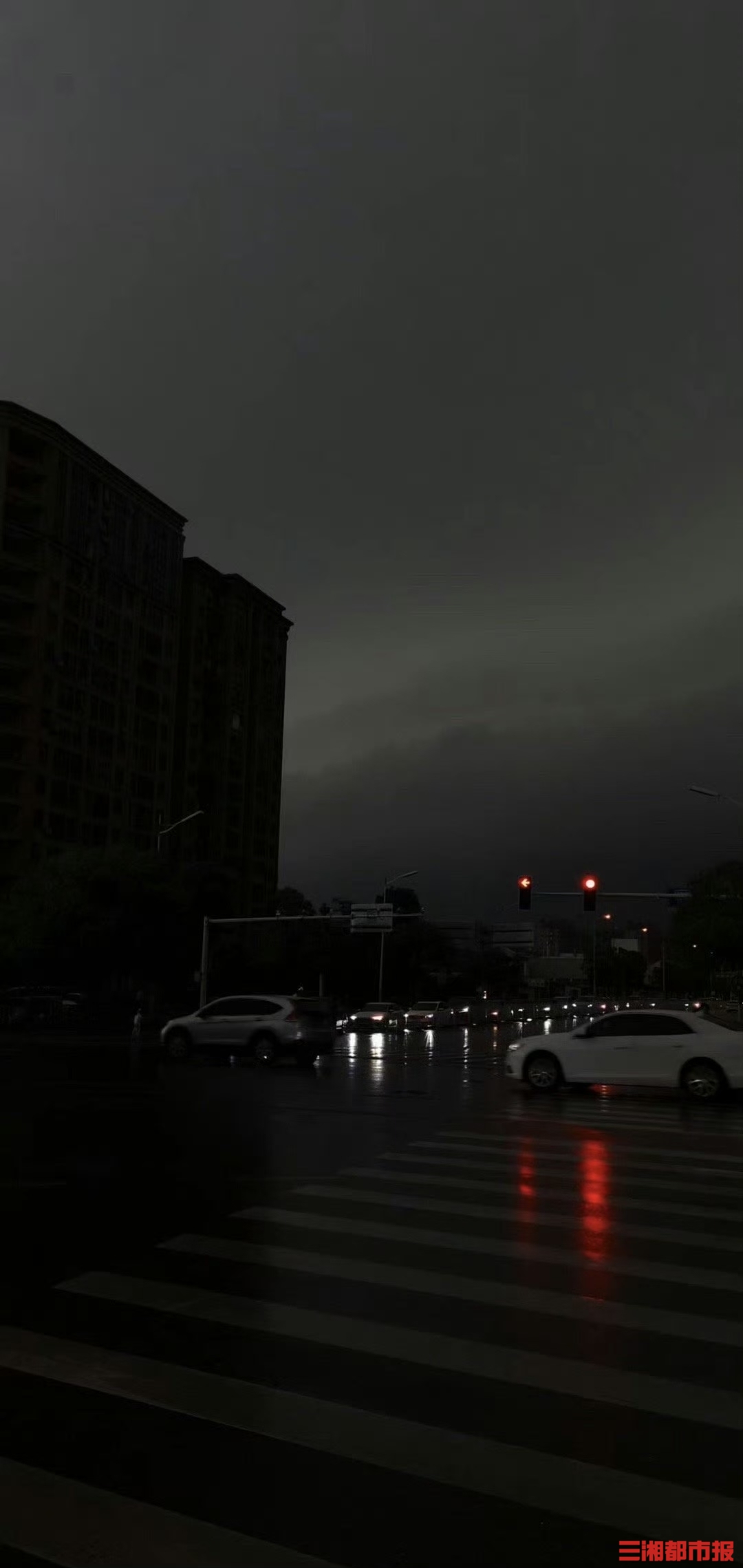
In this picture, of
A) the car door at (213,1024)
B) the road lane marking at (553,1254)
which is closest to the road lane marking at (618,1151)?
the road lane marking at (553,1254)

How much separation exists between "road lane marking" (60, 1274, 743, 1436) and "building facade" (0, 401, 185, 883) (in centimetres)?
6899

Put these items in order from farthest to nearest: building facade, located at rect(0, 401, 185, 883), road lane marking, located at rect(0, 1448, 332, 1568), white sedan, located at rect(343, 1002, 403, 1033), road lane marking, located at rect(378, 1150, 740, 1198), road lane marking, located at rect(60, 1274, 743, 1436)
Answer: building facade, located at rect(0, 401, 185, 883), white sedan, located at rect(343, 1002, 403, 1033), road lane marking, located at rect(378, 1150, 740, 1198), road lane marking, located at rect(60, 1274, 743, 1436), road lane marking, located at rect(0, 1448, 332, 1568)

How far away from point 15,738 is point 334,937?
37.9m

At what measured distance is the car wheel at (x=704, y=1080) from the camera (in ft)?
66.6

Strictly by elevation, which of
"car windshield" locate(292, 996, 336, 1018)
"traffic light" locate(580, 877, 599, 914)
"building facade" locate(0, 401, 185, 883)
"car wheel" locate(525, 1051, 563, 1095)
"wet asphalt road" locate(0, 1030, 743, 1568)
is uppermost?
"building facade" locate(0, 401, 185, 883)

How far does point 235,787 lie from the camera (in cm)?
11731

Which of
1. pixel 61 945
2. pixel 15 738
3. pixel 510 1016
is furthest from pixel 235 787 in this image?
pixel 61 945

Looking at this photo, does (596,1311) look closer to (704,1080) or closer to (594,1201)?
(594,1201)

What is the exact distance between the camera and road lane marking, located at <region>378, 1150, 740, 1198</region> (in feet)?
37.1

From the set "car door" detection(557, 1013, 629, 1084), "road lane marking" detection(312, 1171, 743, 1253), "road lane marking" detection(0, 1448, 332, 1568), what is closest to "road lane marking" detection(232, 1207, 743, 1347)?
"road lane marking" detection(312, 1171, 743, 1253)

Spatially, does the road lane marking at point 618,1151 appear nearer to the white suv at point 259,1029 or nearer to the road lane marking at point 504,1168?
the road lane marking at point 504,1168

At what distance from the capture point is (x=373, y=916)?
192ft

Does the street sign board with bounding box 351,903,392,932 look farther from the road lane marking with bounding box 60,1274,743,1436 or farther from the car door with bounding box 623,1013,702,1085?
the road lane marking with bounding box 60,1274,743,1436

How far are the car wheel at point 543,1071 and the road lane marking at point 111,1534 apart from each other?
18.3m
